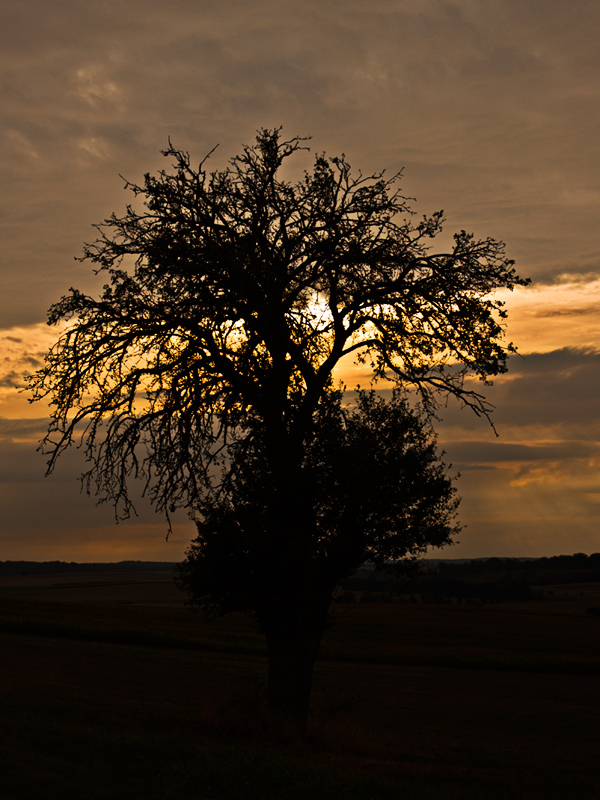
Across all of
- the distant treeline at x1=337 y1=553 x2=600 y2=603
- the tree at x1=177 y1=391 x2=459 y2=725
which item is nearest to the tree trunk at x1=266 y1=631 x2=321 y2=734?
the tree at x1=177 y1=391 x2=459 y2=725

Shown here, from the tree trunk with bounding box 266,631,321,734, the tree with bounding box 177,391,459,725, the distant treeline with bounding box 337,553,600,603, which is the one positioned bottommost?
the distant treeline with bounding box 337,553,600,603

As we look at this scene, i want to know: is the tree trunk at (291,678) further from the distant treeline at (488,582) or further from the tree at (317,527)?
the distant treeline at (488,582)

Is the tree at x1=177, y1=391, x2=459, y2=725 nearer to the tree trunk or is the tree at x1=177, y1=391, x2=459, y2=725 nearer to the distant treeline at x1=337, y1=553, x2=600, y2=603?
the tree trunk

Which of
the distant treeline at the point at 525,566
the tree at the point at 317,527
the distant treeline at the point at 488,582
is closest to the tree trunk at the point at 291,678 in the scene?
the tree at the point at 317,527

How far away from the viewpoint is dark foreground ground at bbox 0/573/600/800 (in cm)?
1391

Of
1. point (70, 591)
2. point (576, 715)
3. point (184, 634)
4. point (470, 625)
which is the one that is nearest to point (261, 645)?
point (184, 634)

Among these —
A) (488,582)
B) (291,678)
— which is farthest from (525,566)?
(291,678)

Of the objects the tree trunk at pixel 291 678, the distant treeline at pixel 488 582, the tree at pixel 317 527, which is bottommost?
the distant treeline at pixel 488 582

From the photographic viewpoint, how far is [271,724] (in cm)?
1830

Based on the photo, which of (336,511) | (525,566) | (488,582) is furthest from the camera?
(525,566)

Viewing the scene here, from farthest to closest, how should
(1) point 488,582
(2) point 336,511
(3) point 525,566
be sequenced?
(3) point 525,566 → (1) point 488,582 → (2) point 336,511

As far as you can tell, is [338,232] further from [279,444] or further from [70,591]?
[70,591]

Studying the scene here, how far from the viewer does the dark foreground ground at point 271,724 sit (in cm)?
1391

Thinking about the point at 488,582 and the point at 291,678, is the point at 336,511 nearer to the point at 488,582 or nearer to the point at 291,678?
the point at 291,678
